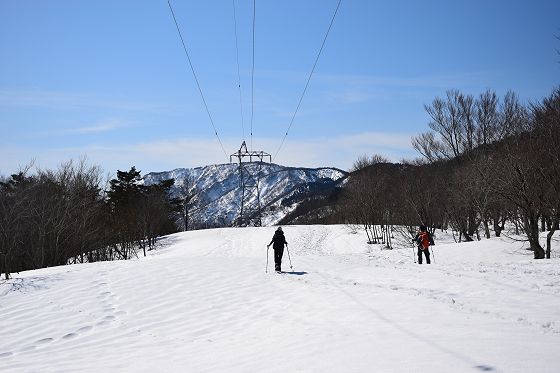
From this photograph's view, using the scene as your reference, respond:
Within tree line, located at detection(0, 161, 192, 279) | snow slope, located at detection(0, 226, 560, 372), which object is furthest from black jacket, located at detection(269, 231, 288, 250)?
tree line, located at detection(0, 161, 192, 279)

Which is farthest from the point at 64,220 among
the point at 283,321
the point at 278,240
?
the point at 283,321

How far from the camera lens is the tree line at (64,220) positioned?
4066cm

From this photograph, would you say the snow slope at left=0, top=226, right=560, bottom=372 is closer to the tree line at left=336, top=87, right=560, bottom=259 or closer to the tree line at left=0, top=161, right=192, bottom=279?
the tree line at left=336, top=87, right=560, bottom=259

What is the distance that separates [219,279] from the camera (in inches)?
642

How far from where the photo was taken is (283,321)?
957cm

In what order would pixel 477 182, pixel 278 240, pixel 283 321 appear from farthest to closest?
pixel 477 182, pixel 278 240, pixel 283 321

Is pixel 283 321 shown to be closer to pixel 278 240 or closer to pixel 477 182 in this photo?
pixel 278 240

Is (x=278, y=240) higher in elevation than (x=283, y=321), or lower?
higher

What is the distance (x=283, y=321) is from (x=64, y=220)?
39.7m

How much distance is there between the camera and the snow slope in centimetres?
623

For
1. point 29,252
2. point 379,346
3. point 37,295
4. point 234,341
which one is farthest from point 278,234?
point 29,252

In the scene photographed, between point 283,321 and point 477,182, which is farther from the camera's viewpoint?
point 477,182

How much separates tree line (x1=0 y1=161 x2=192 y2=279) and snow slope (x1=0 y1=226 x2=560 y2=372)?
2682 cm

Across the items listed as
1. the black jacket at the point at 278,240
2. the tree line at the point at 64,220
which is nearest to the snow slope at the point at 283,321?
the black jacket at the point at 278,240
